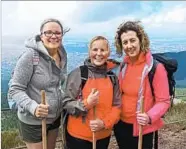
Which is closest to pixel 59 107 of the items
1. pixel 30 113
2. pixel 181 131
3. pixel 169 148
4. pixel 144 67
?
pixel 30 113

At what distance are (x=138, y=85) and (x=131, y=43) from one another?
10.4 inches

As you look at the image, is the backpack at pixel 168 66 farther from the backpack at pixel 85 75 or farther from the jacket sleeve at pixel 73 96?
the jacket sleeve at pixel 73 96

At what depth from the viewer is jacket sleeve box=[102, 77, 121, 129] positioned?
96.7 inches

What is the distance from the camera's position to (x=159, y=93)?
2.40 meters

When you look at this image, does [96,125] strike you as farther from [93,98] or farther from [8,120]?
[8,120]

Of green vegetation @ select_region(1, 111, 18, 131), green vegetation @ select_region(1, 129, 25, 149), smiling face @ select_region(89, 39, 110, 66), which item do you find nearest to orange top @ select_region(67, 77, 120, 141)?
smiling face @ select_region(89, 39, 110, 66)

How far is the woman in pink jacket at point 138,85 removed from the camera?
2.41 meters

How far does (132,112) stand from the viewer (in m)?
2.49

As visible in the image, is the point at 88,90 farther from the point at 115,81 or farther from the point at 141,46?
the point at 141,46

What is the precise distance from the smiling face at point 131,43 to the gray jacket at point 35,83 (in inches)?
16.7

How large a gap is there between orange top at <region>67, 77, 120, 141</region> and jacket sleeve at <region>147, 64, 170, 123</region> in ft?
0.76

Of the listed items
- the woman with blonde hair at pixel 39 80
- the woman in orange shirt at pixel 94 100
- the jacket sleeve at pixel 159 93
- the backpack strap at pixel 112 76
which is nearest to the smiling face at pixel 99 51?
the woman in orange shirt at pixel 94 100

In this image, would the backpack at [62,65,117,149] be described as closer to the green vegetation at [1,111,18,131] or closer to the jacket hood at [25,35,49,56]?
the jacket hood at [25,35,49,56]

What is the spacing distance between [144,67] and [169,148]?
2.30 metres
